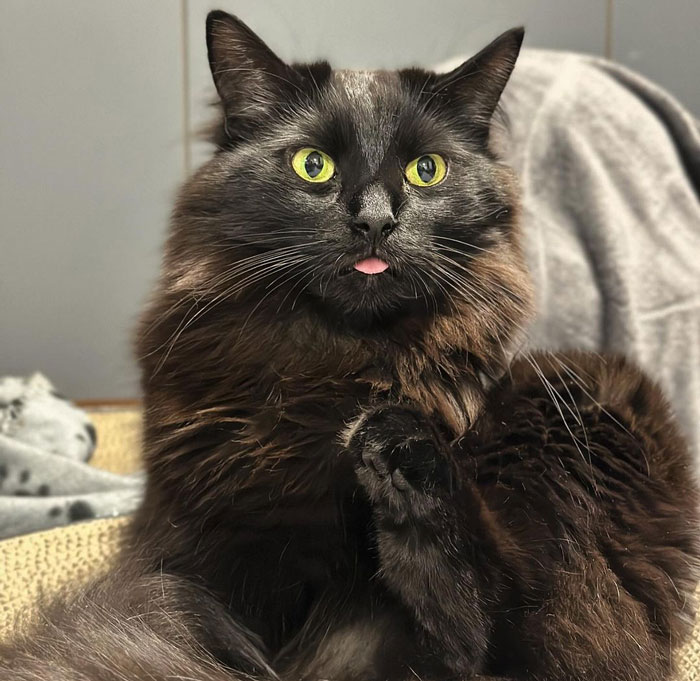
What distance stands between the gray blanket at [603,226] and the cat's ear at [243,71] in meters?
0.93

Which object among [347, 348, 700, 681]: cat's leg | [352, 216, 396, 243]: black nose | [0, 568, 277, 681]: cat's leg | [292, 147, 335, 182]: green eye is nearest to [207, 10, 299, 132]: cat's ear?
[292, 147, 335, 182]: green eye

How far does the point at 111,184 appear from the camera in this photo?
273 centimetres

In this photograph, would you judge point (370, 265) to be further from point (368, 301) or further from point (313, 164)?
point (313, 164)

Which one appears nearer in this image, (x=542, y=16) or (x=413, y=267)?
(x=413, y=267)

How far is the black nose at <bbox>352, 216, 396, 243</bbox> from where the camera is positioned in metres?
0.92

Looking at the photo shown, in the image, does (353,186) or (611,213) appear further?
(611,213)

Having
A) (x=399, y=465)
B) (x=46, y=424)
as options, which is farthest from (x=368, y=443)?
(x=46, y=424)

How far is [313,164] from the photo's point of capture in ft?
3.30

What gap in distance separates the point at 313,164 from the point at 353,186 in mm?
70

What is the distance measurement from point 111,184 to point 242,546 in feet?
6.76

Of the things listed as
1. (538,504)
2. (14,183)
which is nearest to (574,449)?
(538,504)

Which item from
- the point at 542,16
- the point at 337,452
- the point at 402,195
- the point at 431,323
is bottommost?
the point at 337,452

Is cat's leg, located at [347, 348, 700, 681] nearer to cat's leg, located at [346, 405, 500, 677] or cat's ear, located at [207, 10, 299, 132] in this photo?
cat's leg, located at [346, 405, 500, 677]

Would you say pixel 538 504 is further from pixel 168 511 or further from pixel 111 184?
pixel 111 184
